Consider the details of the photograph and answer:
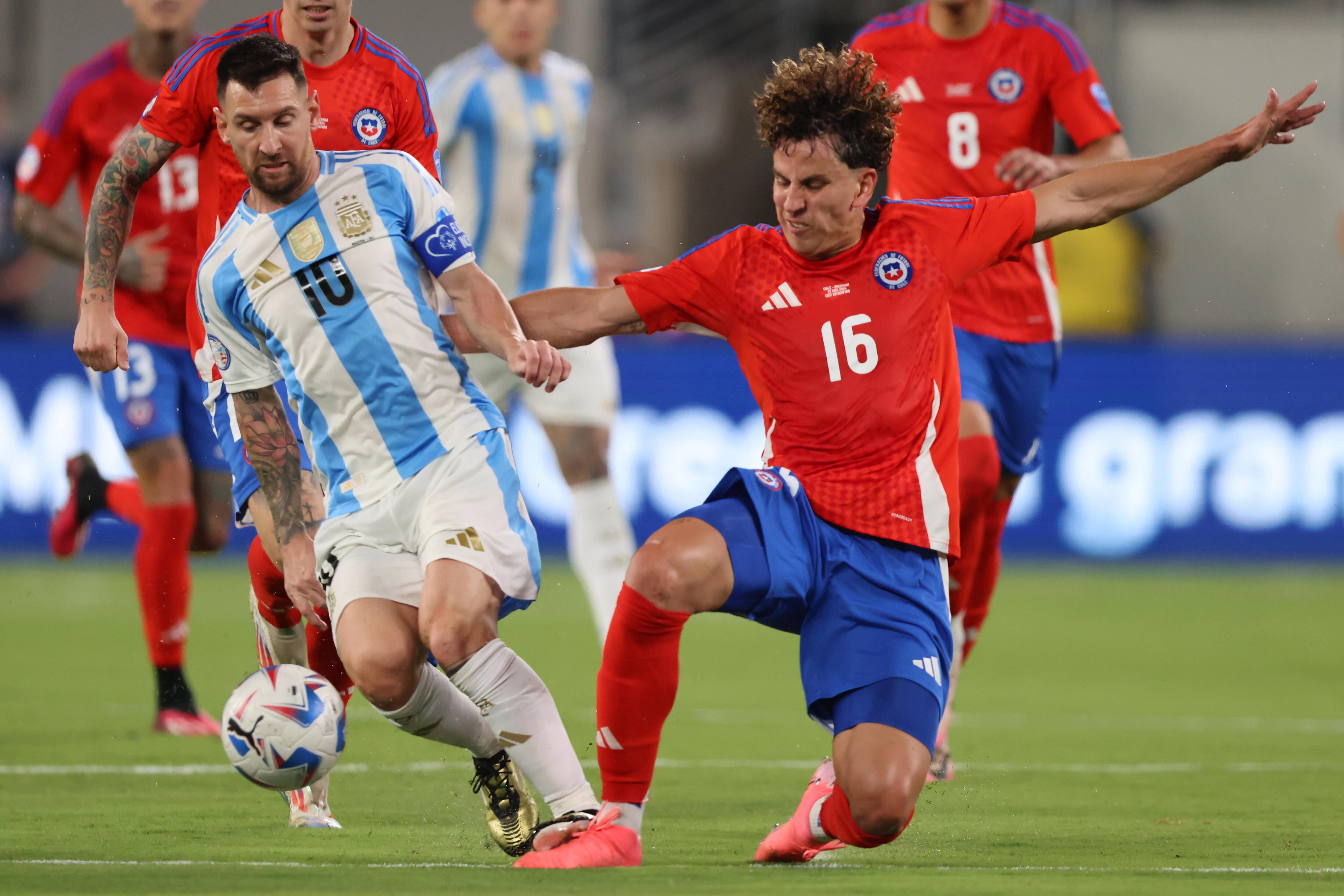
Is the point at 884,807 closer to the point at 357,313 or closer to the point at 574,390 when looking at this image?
the point at 357,313

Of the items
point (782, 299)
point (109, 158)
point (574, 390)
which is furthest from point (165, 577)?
point (782, 299)

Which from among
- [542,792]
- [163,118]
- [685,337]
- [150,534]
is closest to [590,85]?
[150,534]

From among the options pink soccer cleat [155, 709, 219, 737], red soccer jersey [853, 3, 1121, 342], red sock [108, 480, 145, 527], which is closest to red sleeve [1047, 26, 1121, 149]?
red soccer jersey [853, 3, 1121, 342]

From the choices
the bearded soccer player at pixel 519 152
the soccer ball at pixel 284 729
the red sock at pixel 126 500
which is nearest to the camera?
the soccer ball at pixel 284 729

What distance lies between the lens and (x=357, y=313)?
15.5 feet

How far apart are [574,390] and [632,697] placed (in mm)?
3277

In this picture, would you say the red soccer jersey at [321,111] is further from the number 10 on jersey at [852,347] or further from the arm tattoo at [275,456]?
the number 10 on jersey at [852,347]

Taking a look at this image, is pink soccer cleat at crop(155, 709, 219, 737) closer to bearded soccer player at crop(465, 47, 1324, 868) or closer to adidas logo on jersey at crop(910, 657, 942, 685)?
bearded soccer player at crop(465, 47, 1324, 868)

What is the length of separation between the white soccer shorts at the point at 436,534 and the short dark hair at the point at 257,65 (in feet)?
3.28

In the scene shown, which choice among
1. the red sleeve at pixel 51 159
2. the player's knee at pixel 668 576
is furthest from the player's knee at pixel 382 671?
the red sleeve at pixel 51 159

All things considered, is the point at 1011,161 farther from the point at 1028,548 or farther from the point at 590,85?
the point at 1028,548

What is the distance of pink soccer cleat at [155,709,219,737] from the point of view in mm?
6945

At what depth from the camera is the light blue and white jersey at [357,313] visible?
4707 millimetres

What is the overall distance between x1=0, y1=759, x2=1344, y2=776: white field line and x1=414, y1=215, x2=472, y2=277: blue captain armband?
207cm
